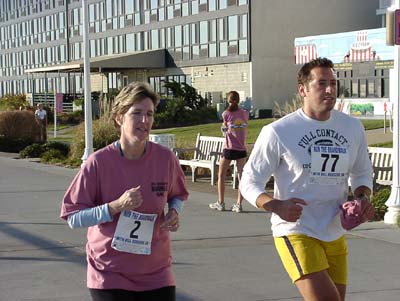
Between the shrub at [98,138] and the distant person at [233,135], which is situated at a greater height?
the distant person at [233,135]

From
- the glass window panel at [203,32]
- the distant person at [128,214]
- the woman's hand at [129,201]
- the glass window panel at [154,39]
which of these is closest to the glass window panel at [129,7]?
the glass window panel at [154,39]

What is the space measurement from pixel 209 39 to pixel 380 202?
3951cm

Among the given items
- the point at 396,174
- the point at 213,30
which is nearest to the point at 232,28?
the point at 213,30

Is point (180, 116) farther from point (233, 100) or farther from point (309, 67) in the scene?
point (309, 67)

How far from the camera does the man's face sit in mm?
4328

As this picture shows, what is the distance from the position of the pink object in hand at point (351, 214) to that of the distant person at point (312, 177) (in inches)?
1.9

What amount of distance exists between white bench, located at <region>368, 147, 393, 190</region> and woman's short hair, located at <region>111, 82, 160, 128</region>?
8.49 meters

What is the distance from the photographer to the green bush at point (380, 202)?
34.3ft

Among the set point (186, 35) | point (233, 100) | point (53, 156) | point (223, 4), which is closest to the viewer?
point (233, 100)

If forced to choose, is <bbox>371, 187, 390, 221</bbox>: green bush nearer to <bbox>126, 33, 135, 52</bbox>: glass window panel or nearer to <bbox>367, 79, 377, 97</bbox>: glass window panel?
<bbox>367, 79, 377, 97</bbox>: glass window panel

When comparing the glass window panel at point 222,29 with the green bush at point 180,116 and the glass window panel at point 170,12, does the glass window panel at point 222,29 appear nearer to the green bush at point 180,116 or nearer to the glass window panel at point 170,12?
the glass window panel at point 170,12

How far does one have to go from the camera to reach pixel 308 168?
168 inches

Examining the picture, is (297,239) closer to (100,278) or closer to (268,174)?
(268,174)

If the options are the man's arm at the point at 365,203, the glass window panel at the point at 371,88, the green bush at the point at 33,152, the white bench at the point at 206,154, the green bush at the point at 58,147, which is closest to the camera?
the man's arm at the point at 365,203
